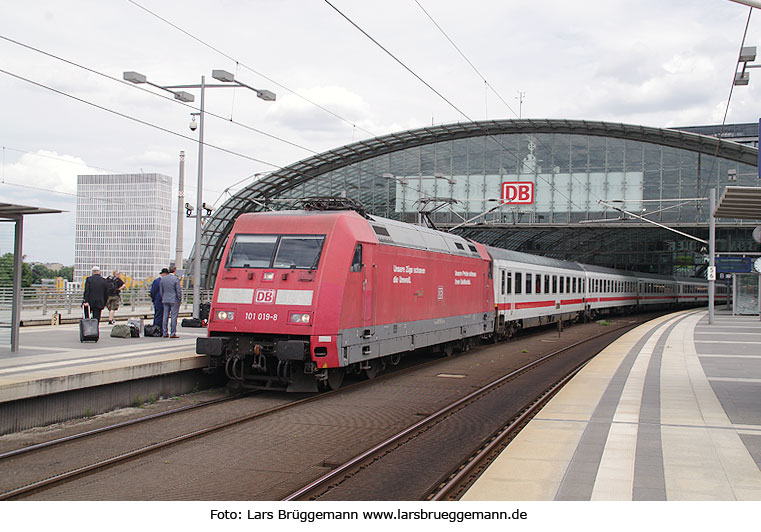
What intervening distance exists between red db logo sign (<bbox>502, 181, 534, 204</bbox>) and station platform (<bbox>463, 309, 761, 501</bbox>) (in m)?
34.2

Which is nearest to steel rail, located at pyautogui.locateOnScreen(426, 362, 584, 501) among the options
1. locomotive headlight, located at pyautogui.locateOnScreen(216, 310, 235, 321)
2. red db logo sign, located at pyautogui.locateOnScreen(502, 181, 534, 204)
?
locomotive headlight, located at pyautogui.locateOnScreen(216, 310, 235, 321)

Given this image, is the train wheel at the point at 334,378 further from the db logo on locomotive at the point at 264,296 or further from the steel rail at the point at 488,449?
the steel rail at the point at 488,449

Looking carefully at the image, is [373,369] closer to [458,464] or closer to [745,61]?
[458,464]

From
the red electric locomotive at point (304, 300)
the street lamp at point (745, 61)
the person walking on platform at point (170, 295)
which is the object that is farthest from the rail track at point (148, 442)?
the street lamp at point (745, 61)

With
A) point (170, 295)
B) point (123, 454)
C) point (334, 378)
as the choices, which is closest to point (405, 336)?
point (334, 378)

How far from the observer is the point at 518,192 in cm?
4934

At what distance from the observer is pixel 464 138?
52.4 m

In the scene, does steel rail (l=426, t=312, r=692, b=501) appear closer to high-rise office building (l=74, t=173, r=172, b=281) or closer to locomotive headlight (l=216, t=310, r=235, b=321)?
locomotive headlight (l=216, t=310, r=235, b=321)

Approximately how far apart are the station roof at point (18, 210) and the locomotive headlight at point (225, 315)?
370cm

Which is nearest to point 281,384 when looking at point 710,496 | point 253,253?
point 253,253

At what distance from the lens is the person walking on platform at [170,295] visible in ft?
55.1

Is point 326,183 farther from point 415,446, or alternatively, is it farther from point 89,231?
point 89,231

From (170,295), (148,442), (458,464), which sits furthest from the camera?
(170,295)

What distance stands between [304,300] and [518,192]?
39.4 meters
